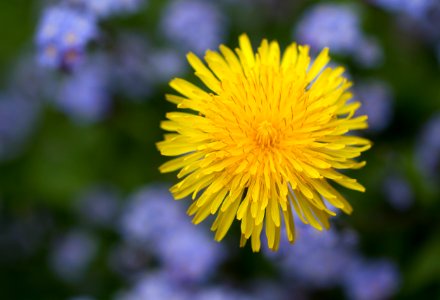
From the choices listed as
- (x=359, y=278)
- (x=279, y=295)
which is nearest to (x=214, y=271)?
(x=279, y=295)

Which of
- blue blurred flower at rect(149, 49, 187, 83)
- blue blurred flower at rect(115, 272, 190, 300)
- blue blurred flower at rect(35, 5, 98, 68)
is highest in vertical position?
blue blurred flower at rect(149, 49, 187, 83)

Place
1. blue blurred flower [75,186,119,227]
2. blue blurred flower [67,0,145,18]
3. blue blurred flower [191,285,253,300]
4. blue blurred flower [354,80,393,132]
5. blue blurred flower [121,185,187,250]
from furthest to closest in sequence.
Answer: blue blurred flower [75,186,119,227], blue blurred flower [121,185,187,250], blue blurred flower [354,80,393,132], blue blurred flower [191,285,253,300], blue blurred flower [67,0,145,18]

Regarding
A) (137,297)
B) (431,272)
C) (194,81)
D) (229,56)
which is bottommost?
(431,272)

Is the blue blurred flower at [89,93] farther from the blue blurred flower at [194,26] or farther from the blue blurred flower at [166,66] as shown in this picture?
the blue blurred flower at [194,26]

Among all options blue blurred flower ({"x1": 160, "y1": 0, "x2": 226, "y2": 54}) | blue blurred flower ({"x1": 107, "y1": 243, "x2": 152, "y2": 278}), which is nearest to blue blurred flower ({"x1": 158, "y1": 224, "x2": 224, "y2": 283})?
blue blurred flower ({"x1": 107, "y1": 243, "x2": 152, "y2": 278})

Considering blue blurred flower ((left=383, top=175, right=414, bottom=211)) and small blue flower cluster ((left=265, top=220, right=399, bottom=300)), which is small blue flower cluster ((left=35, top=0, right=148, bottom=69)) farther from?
blue blurred flower ((left=383, top=175, right=414, bottom=211))

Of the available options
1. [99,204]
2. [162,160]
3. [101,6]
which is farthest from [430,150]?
[99,204]

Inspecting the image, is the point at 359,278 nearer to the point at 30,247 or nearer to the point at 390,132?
the point at 390,132
